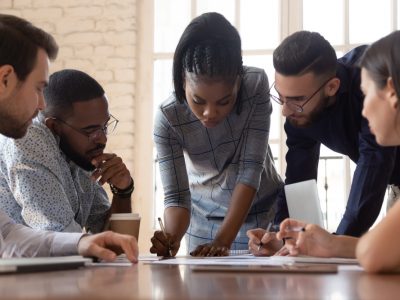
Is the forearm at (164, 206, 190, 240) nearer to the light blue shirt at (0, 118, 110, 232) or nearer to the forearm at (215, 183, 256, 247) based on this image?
the forearm at (215, 183, 256, 247)

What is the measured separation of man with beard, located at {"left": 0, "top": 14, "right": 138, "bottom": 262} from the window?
2.33 meters

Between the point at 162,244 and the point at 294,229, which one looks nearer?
the point at 294,229

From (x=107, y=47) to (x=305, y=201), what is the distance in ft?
8.14

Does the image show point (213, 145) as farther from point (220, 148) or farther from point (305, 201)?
point (305, 201)

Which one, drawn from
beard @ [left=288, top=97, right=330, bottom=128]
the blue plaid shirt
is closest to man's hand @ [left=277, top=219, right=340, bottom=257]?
the blue plaid shirt

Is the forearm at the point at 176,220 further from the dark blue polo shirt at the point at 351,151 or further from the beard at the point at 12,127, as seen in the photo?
the beard at the point at 12,127

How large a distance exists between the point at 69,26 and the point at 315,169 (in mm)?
2346

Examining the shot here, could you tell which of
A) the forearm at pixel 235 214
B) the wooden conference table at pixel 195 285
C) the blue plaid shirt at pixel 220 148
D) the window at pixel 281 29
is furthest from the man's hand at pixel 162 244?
the window at pixel 281 29

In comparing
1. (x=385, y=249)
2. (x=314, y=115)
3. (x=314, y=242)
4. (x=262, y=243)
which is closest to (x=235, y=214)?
(x=262, y=243)

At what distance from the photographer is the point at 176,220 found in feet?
6.52

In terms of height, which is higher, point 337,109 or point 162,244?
point 337,109

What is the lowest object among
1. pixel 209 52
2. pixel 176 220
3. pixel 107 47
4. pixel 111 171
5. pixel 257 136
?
pixel 176 220

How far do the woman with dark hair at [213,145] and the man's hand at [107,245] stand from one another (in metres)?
0.40

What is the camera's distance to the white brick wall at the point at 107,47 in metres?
4.04
